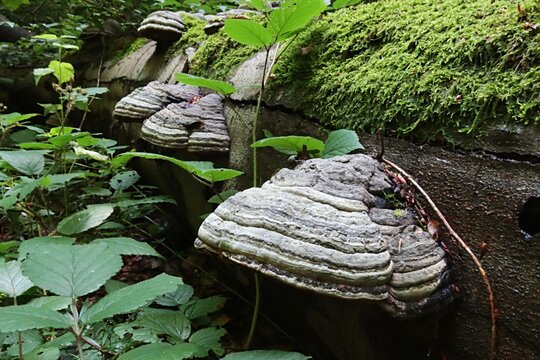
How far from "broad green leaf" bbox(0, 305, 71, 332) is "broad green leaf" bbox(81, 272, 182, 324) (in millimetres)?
67

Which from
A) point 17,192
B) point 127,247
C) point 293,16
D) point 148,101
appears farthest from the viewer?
point 148,101

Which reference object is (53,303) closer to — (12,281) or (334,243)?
(12,281)

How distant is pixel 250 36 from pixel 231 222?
0.99 metres

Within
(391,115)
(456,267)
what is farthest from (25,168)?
(456,267)

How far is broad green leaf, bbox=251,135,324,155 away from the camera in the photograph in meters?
1.55

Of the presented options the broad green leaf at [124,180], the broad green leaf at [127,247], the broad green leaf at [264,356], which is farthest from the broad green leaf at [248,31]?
the broad green leaf at [124,180]

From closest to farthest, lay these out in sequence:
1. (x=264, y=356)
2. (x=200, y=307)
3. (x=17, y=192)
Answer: (x=264, y=356) → (x=17, y=192) → (x=200, y=307)

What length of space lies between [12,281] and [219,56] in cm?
193

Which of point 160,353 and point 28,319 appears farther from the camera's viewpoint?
point 160,353

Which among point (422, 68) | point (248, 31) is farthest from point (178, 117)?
point (422, 68)

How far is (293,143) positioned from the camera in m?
1.60

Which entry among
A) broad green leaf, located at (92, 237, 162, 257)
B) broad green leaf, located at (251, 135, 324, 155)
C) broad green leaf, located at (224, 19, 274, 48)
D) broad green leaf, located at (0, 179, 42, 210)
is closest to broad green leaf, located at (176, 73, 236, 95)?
broad green leaf, located at (224, 19, 274, 48)

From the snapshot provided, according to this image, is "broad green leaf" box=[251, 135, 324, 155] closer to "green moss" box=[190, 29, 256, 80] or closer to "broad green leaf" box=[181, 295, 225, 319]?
"broad green leaf" box=[181, 295, 225, 319]

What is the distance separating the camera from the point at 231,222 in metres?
1.20
